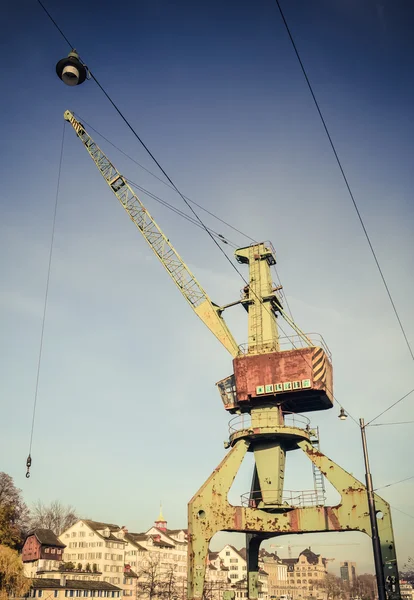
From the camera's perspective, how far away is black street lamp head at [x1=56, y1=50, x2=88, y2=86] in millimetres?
20797

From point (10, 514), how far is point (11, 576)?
6.94 metres

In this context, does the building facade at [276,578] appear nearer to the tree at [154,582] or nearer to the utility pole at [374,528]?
the tree at [154,582]

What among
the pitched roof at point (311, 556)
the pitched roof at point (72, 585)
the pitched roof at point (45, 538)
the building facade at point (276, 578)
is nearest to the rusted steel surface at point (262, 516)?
the pitched roof at point (72, 585)

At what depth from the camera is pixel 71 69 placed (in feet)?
68.3

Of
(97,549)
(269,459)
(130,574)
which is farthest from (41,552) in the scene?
(269,459)

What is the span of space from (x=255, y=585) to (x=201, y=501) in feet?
32.4

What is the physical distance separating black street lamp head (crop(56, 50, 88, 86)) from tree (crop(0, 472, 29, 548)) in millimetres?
43251

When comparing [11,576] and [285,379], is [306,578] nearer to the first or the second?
[11,576]

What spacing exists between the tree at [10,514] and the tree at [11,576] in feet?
10.1

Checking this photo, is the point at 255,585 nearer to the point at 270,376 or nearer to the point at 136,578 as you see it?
the point at 270,376

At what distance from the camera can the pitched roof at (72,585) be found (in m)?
57.8

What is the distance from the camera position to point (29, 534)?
72.7 metres

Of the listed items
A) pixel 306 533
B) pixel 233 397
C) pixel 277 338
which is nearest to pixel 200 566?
pixel 306 533

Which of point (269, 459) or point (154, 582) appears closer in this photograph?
point (269, 459)
